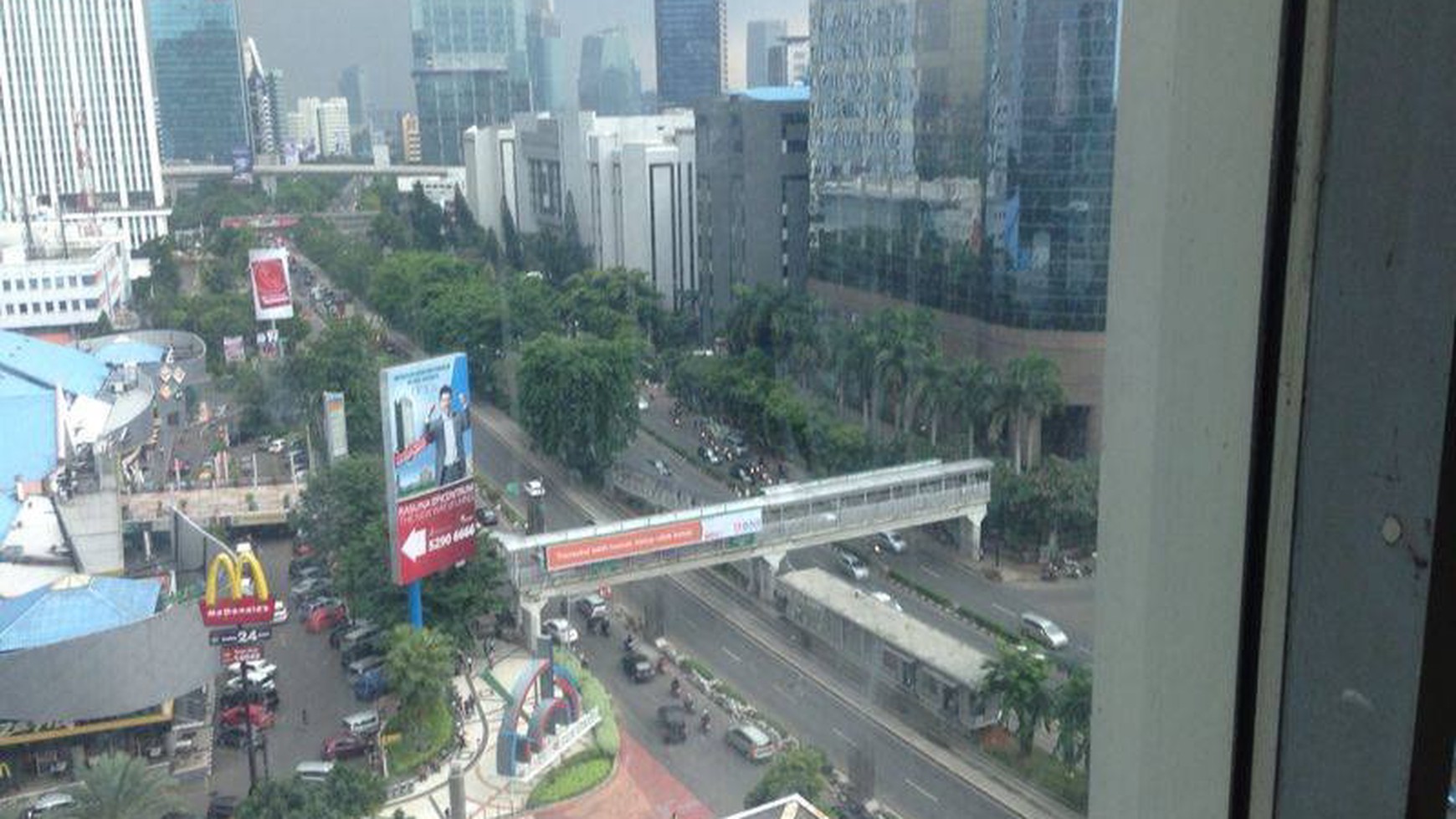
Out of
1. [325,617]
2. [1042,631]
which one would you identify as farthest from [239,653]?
[1042,631]

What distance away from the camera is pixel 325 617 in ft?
13.4

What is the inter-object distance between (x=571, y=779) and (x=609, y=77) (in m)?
5.02

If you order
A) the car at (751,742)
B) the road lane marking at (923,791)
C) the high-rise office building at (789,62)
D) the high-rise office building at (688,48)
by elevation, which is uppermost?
the high-rise office building at (688,48)

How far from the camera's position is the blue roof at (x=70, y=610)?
339 cm

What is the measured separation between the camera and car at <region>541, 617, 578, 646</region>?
3.90 metres

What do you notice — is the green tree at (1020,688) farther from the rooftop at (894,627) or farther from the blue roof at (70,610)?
the blue roof at (70,610)

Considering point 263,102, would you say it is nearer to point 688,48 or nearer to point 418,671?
point 688,48

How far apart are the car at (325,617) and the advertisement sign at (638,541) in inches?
31.0

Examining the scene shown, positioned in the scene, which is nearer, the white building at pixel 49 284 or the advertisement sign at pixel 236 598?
the advertisement sign at pixel 236 598

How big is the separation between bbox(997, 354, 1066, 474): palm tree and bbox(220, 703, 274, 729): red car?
243 centimetres

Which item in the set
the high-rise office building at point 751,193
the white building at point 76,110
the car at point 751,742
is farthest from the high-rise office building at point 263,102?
the car at point 751,742

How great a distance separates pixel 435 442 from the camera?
4051mm

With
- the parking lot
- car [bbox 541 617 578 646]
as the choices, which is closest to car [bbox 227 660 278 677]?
the parking lot

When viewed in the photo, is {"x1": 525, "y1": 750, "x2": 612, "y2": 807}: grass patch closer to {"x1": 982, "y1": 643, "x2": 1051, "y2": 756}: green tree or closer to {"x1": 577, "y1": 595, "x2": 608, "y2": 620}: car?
{"x1": 577, "y1": 595, "x2": 608, "y2": 620}: car
